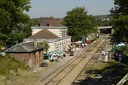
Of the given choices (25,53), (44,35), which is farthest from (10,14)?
(44,35)

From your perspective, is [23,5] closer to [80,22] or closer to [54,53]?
[54,53]

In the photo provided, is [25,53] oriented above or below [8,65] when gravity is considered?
above

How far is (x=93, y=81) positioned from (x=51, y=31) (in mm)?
30397

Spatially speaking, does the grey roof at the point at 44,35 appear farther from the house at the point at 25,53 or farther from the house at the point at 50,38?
the house at the point at 25,53

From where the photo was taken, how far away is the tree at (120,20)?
26.4 m

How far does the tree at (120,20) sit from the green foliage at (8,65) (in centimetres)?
1126

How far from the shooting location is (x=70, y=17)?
77750 mm

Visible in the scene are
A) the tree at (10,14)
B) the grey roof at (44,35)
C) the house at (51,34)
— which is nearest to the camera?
the tree at (10,14)

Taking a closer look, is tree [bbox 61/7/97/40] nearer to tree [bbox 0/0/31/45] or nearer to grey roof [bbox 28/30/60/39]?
grey roof [bbox 28/30/60/39]

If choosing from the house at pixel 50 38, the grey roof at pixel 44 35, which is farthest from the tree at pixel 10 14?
the grey roof at pixel 44 35

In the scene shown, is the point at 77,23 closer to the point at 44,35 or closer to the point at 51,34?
the point at 51,34

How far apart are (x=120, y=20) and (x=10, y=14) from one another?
40.9 ft

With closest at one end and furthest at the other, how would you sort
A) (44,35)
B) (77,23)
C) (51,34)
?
(44,35)
(51,34)
(77,23)

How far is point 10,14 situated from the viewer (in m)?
32.3
